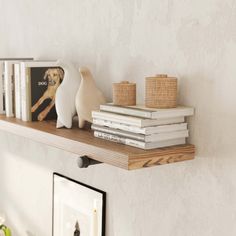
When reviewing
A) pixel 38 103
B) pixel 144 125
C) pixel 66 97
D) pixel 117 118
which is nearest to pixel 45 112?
pixel 38 103

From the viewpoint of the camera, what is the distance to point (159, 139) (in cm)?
121

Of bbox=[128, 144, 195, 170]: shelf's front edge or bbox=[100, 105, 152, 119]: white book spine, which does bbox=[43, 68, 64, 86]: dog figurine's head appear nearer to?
bbox=[100, 105, 152, 119]: white book spine

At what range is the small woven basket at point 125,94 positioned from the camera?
1333 mm

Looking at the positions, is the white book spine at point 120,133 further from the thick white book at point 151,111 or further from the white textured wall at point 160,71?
the white textured wall at point 160,71

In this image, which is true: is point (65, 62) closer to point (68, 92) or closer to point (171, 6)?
point (68, 92)

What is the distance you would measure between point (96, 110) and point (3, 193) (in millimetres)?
1119

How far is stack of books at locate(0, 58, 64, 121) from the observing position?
1616mm

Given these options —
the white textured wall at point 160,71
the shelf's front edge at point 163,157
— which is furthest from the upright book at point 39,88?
the shelf's front edge at point 163,157

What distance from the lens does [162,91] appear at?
1.24m

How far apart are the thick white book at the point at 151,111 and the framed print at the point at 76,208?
45 cm

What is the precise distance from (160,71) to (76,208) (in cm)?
70

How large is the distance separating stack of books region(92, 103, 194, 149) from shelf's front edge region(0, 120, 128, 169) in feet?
0.23

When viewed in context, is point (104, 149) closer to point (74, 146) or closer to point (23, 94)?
point (74, 146)

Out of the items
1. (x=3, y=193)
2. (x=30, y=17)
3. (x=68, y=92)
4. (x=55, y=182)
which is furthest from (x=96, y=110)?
(x=3, y=193)
